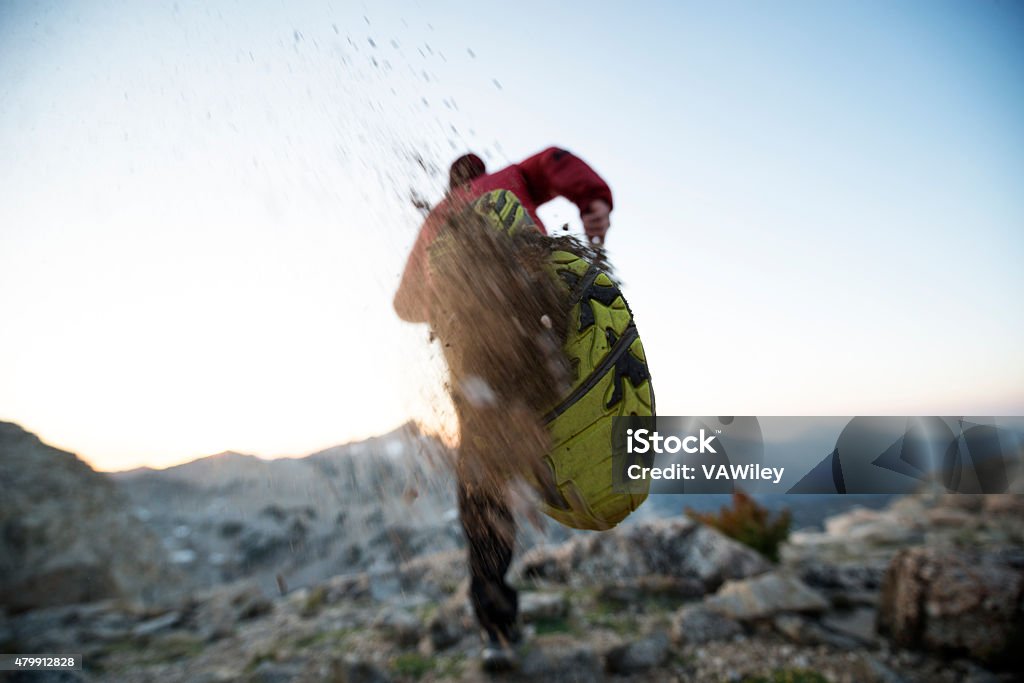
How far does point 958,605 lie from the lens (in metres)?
2.53

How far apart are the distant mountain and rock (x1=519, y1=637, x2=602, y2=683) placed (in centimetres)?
780

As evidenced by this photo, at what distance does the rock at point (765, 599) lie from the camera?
3006mm

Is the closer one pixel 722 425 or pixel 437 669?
pixel 722 425

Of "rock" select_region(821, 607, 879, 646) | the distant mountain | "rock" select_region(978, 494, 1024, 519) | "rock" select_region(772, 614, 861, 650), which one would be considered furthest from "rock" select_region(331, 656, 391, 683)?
"rock" select_region(978, 494, 1024, 519)

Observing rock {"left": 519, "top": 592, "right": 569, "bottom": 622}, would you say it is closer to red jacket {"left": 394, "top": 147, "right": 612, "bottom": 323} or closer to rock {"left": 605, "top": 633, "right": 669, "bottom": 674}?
rock {"left": 605, "top": 633, "right": 669, "bottom": 674}

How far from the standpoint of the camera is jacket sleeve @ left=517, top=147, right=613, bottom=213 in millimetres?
1908

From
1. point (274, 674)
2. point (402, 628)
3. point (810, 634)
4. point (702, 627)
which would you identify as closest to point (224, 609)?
point (274, 674)

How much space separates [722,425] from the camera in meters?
2.37

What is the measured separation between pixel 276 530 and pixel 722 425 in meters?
10.3

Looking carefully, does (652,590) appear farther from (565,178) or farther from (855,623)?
(565,178)

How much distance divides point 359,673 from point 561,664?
1273 millimetres

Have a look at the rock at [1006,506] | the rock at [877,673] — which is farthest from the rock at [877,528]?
the rock at [877,673]

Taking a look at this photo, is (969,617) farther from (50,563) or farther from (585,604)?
(50,563)

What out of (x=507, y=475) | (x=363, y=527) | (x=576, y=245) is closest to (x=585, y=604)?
(x=507, y=475)
